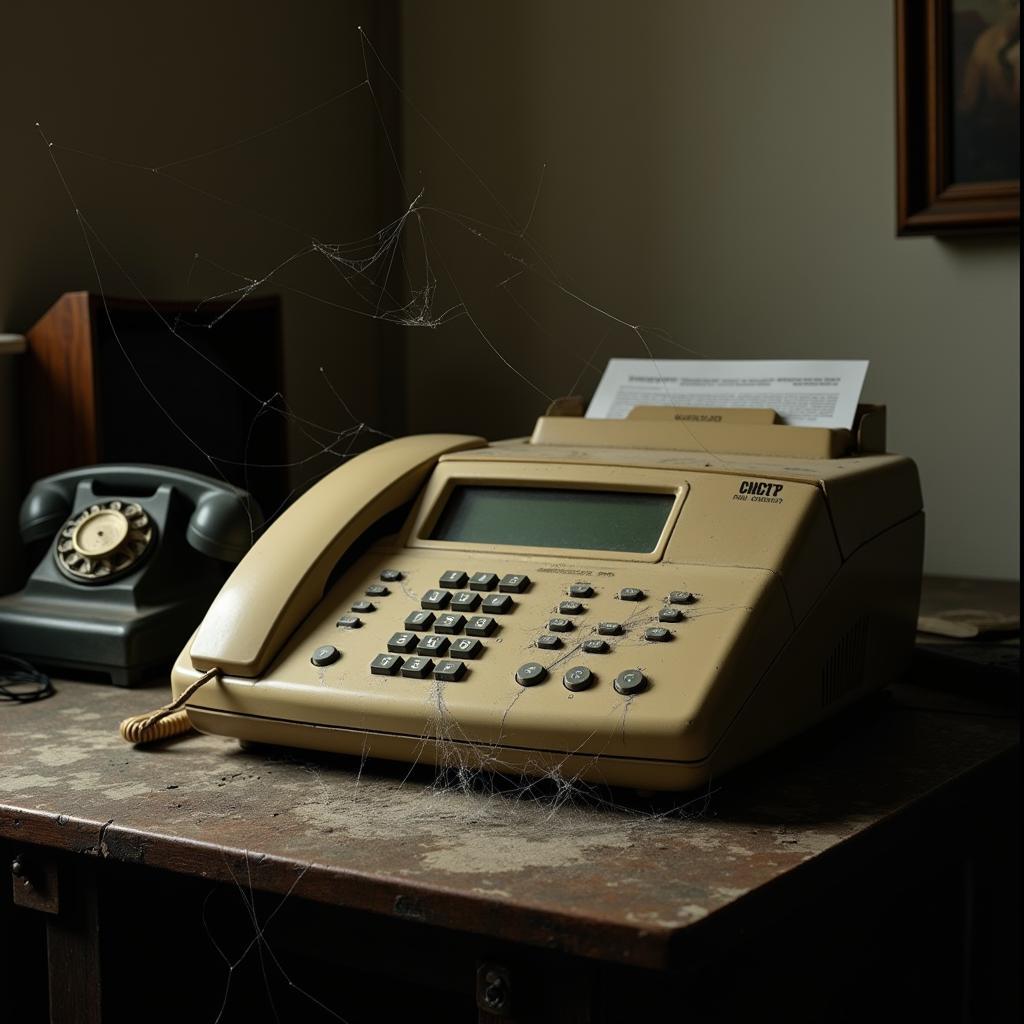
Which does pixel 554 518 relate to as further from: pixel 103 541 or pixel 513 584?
pixel 103 541

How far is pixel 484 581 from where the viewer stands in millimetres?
933

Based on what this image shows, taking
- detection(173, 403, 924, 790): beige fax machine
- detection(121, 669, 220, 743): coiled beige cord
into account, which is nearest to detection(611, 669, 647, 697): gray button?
detection(173, 403, 924, 790): beige fax machine

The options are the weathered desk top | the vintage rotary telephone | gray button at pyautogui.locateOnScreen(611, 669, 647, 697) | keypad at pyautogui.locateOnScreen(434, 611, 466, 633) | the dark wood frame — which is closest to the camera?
the weathered desk top

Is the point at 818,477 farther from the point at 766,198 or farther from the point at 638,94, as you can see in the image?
the point at 638,94

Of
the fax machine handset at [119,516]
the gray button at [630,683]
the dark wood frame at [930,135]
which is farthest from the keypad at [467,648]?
the dark wood frame at [930,135]

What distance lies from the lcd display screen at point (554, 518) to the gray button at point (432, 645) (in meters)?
0.12

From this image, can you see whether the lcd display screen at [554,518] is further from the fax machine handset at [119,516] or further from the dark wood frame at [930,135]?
the dark wood frame at [930,135]

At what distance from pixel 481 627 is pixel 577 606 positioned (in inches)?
2.6

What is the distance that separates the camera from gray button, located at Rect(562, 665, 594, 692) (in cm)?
82

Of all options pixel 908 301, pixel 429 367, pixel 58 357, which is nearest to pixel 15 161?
pixel 58 357

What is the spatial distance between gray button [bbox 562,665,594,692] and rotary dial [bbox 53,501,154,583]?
0.60 meters

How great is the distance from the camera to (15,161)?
148 cm

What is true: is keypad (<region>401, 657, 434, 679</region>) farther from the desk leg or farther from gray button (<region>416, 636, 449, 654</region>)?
the desk leg

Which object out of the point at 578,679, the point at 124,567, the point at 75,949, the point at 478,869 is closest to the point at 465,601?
the point at 578,679
